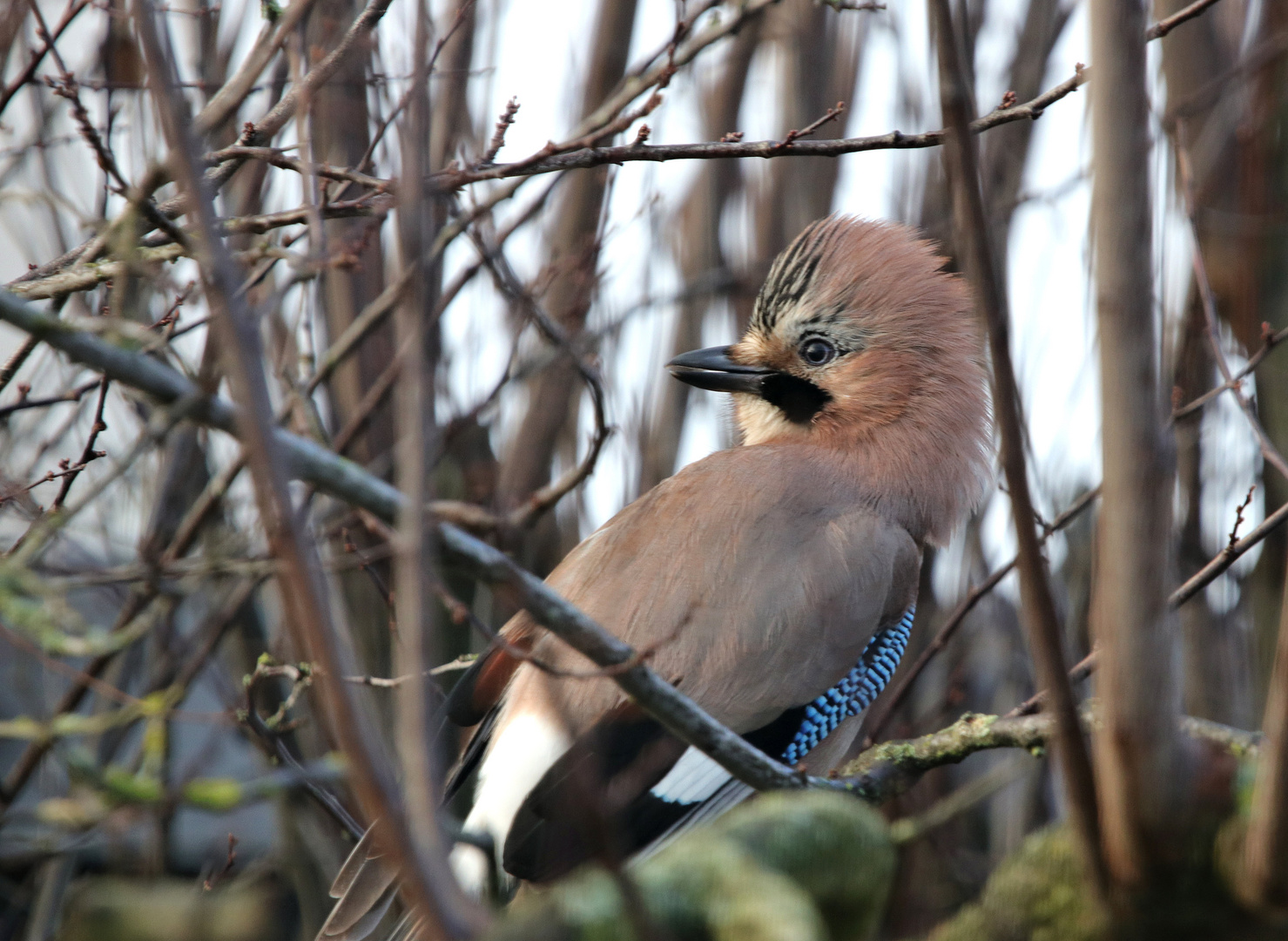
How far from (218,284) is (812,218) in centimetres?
451

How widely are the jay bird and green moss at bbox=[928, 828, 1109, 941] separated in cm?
100

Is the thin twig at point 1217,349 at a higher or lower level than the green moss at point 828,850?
higher

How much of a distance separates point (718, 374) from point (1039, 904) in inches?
106

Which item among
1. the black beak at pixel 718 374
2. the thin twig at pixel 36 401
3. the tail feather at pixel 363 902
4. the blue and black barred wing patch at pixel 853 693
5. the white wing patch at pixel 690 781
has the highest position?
the thin twig at pixel 36 401

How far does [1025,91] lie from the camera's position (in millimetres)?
5070

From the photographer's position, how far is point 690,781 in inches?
129

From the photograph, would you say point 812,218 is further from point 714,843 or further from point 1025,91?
point 714,843

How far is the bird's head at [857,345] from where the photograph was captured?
419 centimetres

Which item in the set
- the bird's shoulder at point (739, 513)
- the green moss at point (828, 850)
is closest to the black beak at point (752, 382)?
the bird's shoulder at point (739, 513)

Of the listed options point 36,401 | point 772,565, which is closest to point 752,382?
point 772,565

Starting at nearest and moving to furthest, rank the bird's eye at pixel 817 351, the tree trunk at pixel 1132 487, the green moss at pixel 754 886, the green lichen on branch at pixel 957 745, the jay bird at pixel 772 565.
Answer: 1. the green moss at pixel 754 886
2. the tree trunk at pixel 1132 487
3. the green lichen on branch at pixel 957 745
4. the jay bird at pixel 772 565
5. the bird's eye at pixel 817 351

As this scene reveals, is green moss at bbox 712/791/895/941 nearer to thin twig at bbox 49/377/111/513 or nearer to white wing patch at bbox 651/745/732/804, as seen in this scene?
white wing patch at bbox 651/745/732/804

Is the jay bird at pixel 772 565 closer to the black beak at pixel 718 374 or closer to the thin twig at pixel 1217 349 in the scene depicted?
the black beak at pixel 718 374

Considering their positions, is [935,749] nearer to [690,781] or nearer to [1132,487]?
[690,781]
